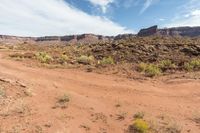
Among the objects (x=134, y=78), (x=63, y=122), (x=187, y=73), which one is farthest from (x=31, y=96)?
(x=187, y=73)

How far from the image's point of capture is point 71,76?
16.9 metres

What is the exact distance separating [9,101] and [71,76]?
5633mm

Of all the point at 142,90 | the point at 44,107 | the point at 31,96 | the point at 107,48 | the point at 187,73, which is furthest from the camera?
the point at 107,48

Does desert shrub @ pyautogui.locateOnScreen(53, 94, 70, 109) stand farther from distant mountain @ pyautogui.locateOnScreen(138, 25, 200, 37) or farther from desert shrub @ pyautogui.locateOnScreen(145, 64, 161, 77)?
distant mountain @ pyautogui.locateOnScreen(138, 25, 200, 37)

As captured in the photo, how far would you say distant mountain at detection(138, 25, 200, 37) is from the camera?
12781cm

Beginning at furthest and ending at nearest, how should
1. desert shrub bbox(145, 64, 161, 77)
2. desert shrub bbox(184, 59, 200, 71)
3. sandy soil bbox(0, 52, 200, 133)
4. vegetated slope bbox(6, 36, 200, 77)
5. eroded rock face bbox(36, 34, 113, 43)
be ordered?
1. eroded rock face bbox(36, 34, 113, 43)
2. desert shrub bbox(184, 59, 200, 71)
3. vegetated slope bbox(6, 36, 200, 77)
4. desert shrub bbox(145, 64, 161, 77)
5. sandy soil bbox(0, 52, 200, 133)

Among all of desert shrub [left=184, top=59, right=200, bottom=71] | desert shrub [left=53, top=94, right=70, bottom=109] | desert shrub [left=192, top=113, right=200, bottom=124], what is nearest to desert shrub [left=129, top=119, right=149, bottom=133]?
desert shrub [left=192, top=113, right=200, bottom=124]

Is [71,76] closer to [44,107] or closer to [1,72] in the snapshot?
[1,72]

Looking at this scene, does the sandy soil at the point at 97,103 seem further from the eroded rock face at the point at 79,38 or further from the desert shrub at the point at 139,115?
the eroded rock face at the point at 79,38

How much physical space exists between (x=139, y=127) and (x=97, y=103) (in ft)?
9.44

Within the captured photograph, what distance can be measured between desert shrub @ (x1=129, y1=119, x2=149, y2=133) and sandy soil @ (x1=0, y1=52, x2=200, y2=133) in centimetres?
24

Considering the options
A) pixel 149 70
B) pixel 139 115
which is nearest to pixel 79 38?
pixel 149 70

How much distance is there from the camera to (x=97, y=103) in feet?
40.0

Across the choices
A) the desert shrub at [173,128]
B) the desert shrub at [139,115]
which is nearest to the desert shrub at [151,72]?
the desert shrub at [139,115]
